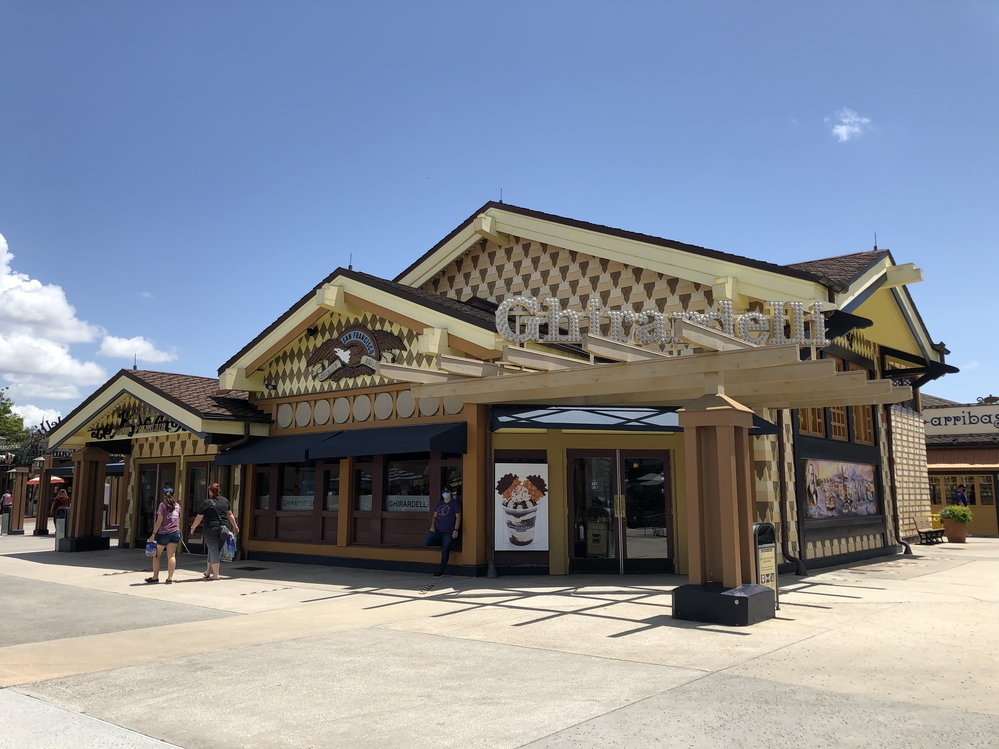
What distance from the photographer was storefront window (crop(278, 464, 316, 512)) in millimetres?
16234

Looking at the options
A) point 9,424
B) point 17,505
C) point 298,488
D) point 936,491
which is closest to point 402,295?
point 298,488

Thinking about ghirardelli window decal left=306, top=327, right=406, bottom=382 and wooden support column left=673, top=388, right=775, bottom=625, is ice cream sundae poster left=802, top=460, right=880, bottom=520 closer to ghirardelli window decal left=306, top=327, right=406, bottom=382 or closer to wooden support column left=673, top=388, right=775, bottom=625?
wooden support column left=673, top=388, right=775, bottom=625

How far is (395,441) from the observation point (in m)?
13.7

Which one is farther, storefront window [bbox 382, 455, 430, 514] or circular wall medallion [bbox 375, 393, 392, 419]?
circular wall medallion [bbox 375, 393, 392, 419]

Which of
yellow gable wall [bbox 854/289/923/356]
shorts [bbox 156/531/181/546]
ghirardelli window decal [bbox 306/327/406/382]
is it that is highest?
yellow gable wall [bbox 854/289/923/356]

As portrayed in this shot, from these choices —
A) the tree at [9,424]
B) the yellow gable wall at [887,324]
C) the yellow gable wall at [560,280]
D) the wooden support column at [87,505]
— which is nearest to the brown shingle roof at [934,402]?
the yellow gable wall at [887,324]

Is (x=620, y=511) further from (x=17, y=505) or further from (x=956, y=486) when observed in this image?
(x=17, y=505)

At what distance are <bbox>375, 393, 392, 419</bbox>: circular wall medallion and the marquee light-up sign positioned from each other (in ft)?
15.2

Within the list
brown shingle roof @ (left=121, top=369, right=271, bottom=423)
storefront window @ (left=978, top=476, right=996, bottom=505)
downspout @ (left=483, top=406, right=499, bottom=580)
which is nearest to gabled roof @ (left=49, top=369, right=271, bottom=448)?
brown shingle roof @ (left=121, top=369, right=271, bottom=423)

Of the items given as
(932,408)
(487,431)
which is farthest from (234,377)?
(932,408)

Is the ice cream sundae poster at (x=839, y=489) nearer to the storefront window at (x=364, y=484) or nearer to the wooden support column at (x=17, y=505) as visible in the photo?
the storefront window at (x=364, y=484)

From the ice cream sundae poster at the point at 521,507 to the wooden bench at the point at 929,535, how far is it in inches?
543

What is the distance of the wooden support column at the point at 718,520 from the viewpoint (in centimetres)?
848

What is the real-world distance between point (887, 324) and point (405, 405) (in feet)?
38.1
